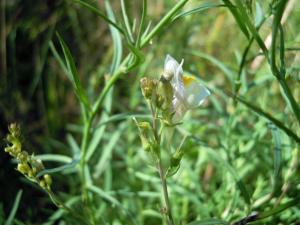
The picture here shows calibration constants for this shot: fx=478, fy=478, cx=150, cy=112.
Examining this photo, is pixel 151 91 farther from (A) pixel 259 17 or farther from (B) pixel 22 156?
(A) pixel 259 17

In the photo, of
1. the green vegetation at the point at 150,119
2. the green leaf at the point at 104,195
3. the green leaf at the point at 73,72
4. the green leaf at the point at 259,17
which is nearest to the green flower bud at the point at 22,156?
the green vegetation at the point at 150,119

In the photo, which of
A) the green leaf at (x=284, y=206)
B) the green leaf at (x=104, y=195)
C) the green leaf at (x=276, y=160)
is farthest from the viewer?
the green leaf at (x=104, y=195)

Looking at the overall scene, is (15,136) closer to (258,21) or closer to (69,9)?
(258,21)

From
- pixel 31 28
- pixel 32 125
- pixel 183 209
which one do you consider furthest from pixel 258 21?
pixel 31 28

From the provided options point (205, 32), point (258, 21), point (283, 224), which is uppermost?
point (258, 21)

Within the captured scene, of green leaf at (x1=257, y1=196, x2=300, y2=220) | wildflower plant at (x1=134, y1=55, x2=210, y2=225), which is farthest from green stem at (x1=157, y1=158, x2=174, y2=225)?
green leaf at (x1=257, y1=196, x2=300, y2=220)

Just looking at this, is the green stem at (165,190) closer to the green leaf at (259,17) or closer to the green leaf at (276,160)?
the green leaf at (276,160)

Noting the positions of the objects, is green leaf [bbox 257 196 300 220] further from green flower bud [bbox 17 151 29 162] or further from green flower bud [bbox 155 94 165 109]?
green flower bud [bbox 17 151 29 162]
